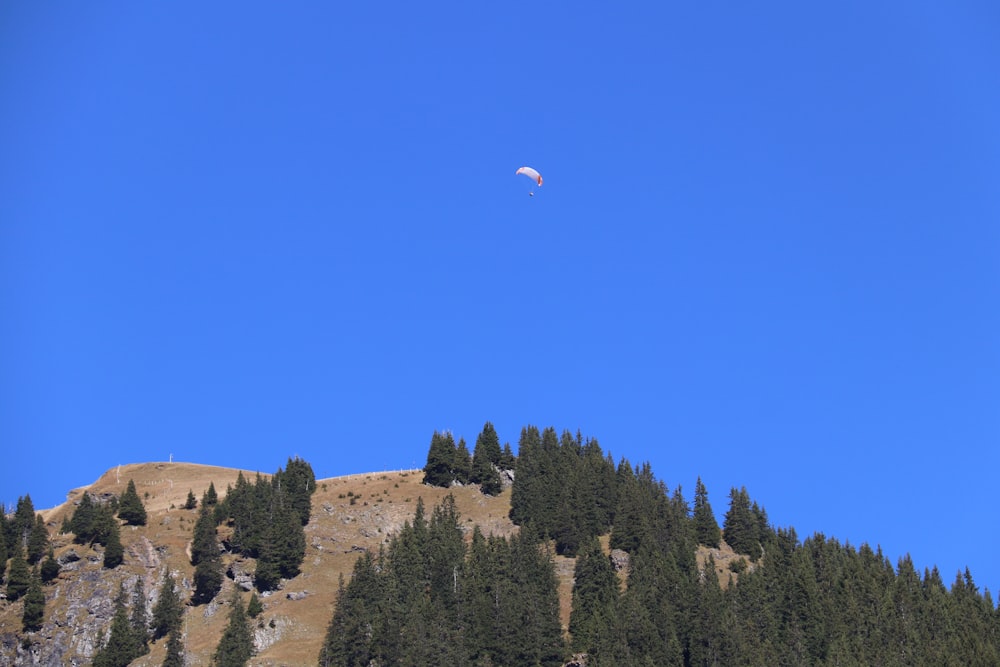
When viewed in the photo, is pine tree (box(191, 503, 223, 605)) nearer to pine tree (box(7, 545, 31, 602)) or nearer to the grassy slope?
the grassy slope

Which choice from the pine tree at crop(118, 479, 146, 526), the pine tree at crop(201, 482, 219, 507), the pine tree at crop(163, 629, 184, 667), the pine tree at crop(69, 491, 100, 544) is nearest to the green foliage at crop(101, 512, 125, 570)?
the pine tree at crop(69, 491, 100, 544)

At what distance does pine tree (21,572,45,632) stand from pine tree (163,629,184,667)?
20271mm

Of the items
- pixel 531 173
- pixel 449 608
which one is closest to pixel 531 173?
pixel 531 173

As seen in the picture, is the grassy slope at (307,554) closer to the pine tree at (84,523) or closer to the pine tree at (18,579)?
the pine tree at (18,579)

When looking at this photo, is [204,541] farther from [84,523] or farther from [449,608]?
[449,608]

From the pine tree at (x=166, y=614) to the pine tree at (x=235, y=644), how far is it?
8.86 meters

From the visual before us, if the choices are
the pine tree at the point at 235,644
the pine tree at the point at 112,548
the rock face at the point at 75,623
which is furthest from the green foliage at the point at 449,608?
the pine tree at the point at 112,548

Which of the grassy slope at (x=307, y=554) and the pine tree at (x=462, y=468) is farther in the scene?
Answer: the pine tree at (x=462, y=468)

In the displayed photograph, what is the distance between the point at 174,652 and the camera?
136125 millimetres

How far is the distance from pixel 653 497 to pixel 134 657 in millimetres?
74293

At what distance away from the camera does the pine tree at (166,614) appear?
145250 mm

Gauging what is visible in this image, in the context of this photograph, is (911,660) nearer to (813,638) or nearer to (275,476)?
(813,638)

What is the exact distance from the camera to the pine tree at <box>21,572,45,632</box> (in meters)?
148

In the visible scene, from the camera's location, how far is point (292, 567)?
157 meters
